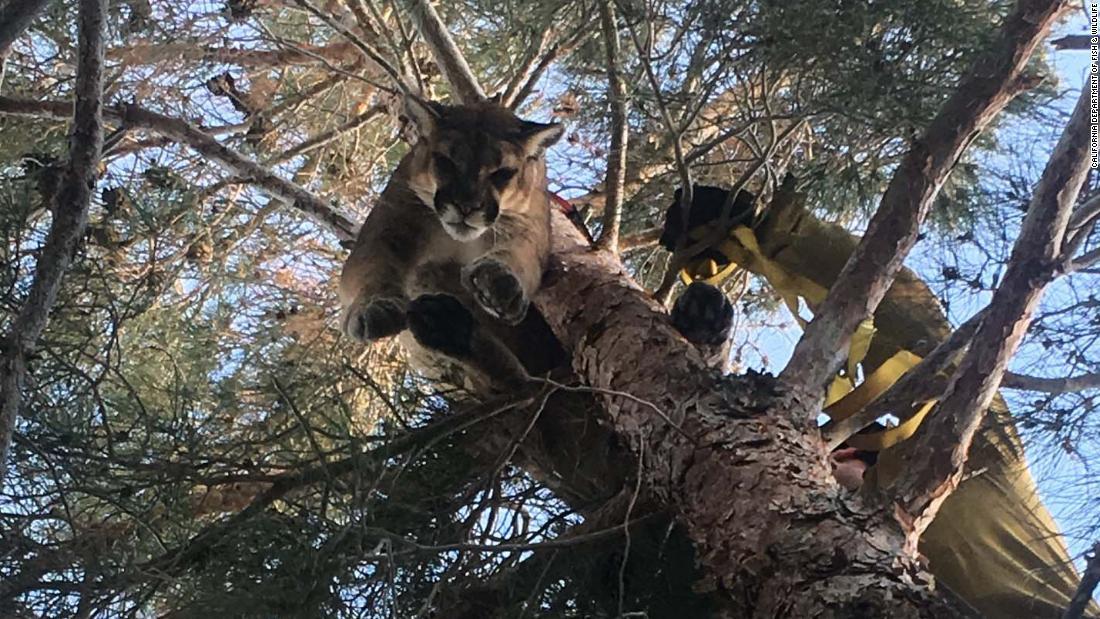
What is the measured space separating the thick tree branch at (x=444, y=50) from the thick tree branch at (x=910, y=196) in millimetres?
1719

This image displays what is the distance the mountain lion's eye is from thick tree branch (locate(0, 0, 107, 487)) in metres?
1.35

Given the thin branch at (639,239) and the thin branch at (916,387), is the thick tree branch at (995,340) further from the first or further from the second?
the thin branch at (639,239)

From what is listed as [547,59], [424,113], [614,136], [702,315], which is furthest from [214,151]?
[702,315]

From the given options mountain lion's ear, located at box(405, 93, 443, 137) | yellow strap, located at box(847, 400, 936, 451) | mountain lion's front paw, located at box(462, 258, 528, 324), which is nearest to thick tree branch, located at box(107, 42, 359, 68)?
mountain lion's ear, located at box(405, 93, 443, 137)

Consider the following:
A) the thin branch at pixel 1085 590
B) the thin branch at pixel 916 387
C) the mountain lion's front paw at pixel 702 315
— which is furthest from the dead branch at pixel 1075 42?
the thin branch at pixel 1085 590

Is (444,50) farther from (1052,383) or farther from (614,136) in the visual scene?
(1052,383)

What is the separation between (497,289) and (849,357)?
983 millimetres

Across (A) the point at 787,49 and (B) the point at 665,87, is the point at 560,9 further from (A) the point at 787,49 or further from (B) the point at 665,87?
(A) the point at 787,49

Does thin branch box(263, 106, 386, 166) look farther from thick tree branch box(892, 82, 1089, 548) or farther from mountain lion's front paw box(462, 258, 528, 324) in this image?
thick tree branch box(892, 82, 1089, 548)

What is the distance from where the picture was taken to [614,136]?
340 centimetres

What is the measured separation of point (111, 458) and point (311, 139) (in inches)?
88.7

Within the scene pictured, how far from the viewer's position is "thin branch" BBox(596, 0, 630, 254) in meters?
3.14

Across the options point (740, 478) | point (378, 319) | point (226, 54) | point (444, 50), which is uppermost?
point (226, 54)

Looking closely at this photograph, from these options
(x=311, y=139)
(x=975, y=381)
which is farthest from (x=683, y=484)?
(x=311, y=139)
